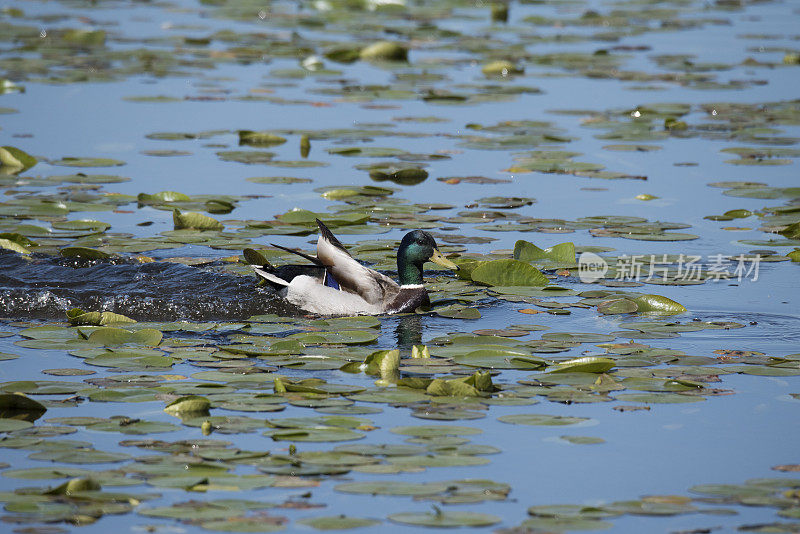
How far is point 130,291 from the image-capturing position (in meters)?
8.30

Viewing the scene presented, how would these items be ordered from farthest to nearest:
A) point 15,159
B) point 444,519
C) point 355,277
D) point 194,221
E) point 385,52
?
point 385,52, point 15,159, point 194,221, point 355,277, point 444,519

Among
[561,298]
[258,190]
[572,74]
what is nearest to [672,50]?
[572,74]

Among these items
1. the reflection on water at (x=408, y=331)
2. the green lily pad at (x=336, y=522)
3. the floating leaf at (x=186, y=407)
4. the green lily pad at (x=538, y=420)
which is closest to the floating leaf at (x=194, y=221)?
the reflection on water at (x=408, y=331)

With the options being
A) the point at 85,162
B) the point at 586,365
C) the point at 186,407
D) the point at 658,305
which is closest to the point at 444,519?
the point at 186,407

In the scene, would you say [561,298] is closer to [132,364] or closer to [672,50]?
[132,364]

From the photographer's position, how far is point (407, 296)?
26.9 feet

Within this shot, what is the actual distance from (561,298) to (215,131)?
19.7 ft

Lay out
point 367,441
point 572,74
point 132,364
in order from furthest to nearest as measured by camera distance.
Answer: point 572,74 → point 132,364 → point 367,441

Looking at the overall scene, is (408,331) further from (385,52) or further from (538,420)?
(385,52)

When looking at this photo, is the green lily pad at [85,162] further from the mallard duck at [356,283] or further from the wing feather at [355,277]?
the wing feather at [355,277]

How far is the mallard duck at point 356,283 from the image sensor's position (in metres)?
8.23

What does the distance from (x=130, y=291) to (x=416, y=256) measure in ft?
6.66

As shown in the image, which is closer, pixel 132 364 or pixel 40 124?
pixel 132 364

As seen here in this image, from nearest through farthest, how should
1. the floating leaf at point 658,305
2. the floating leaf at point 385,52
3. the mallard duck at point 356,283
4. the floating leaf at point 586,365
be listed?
the floating leaf at point 586,365 → the floating leaf at point 658,305 → the mallard duck at point 356,283 → the floating leaf at point 385,52
